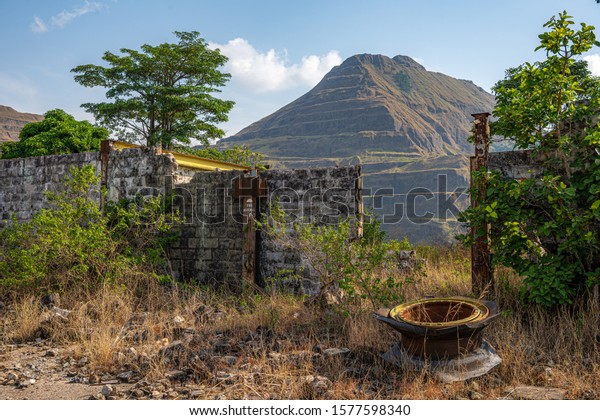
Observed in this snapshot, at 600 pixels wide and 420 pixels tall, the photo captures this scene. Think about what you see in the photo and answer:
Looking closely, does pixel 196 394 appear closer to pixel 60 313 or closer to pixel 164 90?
pixel 60 313

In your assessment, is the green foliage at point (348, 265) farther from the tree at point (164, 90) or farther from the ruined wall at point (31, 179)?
the tree at point (164, 90)

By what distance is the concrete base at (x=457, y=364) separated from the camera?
13.6ft

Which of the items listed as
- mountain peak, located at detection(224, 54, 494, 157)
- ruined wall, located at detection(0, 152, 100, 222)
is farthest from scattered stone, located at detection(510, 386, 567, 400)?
mountain peak, located at detection(224, 54, 494, 157)

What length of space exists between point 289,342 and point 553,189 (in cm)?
342

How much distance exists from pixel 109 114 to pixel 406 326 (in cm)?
2929

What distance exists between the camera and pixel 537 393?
398cm

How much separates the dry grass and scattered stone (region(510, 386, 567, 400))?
7 cm

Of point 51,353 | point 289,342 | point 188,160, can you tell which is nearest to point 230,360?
point 289,342

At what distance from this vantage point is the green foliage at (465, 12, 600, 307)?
543 centimetres

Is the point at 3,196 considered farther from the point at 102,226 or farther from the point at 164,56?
the point at 164,56

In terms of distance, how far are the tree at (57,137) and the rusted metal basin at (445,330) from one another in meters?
14.9

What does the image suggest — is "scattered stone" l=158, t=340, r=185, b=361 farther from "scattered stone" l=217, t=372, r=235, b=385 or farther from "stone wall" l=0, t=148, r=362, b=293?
"stone wall" l=0, t=148, r=362, b=293

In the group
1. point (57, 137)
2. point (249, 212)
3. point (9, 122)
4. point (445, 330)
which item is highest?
point (9, 122)

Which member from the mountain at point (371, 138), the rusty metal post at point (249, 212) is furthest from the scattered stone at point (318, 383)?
the mountain at point (371, 138)
